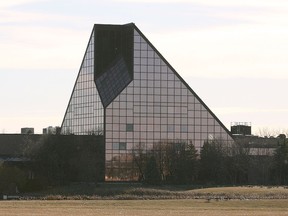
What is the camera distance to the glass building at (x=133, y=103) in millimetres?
155500

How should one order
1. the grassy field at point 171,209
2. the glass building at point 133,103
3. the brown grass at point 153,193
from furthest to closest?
1. the glass building at point 133,103
2. the brown grass at point 153,193
3. the grassy field at point 171,209

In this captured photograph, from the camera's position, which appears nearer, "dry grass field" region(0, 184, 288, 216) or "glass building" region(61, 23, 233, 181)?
"dry grass field" region(0, 184, 288, 216)

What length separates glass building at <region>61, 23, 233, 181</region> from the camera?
156 metres

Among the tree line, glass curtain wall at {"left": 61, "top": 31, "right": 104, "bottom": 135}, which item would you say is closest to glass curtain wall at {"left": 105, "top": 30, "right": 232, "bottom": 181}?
glass curtain wall at {"left": 61, "top": 31, "right": 104, "bottom": 135}

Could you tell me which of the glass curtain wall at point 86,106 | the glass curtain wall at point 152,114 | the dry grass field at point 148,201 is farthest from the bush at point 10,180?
the glass curtain wall at point 86,106

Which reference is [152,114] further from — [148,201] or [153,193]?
[148,201]

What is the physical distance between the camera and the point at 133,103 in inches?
6166

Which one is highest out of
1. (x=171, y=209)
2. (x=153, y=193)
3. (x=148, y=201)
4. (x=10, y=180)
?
(x=10, y=180)

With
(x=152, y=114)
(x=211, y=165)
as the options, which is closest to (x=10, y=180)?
(x=211, y=165)

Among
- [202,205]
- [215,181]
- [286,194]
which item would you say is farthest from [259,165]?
[202,205]

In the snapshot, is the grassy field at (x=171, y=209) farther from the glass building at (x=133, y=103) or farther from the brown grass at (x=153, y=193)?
the glass building at (x=133, y=103)

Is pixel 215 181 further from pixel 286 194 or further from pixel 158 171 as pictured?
pixel 286 194

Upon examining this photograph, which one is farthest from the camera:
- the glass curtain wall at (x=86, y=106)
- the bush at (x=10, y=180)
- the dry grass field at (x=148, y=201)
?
the glass curtain wall at (x=86, y=106)

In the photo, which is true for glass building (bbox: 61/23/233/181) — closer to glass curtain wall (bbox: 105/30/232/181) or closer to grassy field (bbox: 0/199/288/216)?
glass curtain wall (bbox: 105/30/232/181)
